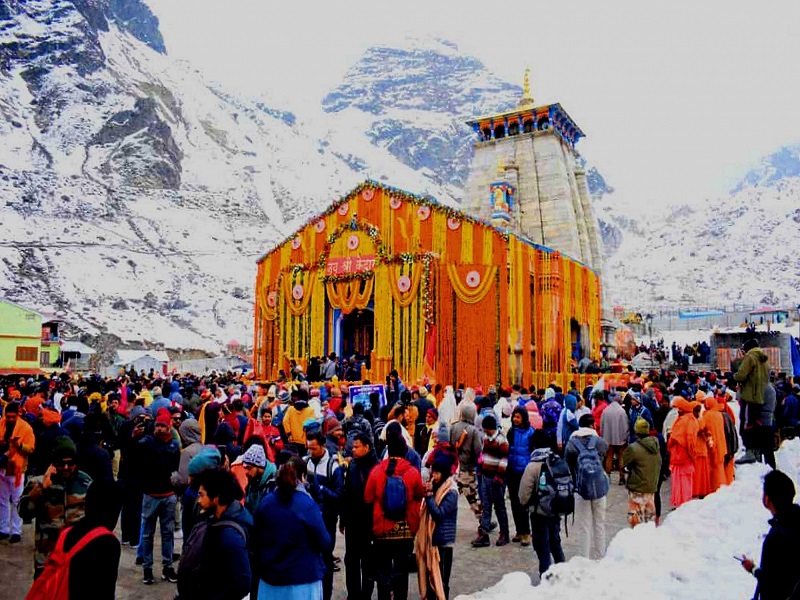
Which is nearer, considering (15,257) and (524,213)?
(524,213)

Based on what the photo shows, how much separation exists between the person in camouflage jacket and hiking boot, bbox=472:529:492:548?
3945 millimetres

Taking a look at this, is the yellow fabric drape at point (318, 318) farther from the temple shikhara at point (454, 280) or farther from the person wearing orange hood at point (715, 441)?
the person wearing orange hood at point (715, 441)

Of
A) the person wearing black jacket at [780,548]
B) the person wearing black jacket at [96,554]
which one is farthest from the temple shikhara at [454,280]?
the person wearing black jacket at [96,554]

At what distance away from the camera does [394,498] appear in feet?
15.7

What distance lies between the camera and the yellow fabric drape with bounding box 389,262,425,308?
1939 cm

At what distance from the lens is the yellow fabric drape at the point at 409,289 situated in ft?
63.6

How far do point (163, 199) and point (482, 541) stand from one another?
64886 millimetres

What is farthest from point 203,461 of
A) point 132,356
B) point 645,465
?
point 132,356

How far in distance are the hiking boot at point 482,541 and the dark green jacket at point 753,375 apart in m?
4.35

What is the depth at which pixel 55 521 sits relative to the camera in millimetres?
4840

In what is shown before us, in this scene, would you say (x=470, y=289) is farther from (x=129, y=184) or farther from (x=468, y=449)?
(x=129, y=184)

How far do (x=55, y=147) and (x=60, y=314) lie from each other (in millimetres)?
27953

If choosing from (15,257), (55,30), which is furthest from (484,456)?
(55,30)

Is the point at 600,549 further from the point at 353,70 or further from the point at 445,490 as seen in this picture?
the point at 353,70
